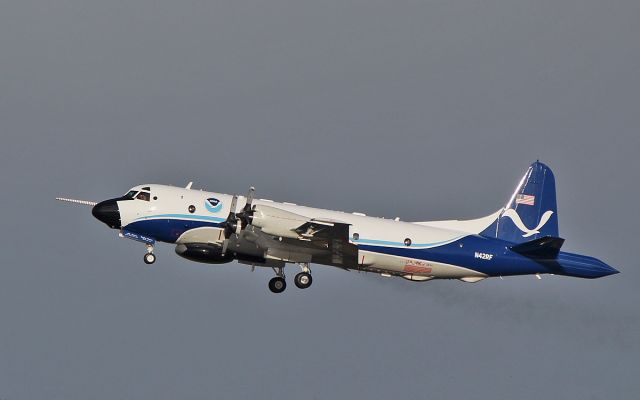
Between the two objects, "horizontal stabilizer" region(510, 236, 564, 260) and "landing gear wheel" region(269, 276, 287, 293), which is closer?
"horizontal stabilizer" region(510, 236, 564, 260)

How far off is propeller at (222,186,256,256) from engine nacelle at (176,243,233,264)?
0.35 metres

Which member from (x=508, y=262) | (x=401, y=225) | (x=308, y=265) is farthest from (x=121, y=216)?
Answer: (x=508, y=262)

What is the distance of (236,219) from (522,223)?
9412mm

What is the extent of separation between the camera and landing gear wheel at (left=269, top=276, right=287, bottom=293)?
33.3 metres

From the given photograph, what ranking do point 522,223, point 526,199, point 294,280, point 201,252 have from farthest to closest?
1. point 526,199
2. point 522,223
3. point 294,280
4. point 201,252

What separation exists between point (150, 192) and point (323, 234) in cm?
562

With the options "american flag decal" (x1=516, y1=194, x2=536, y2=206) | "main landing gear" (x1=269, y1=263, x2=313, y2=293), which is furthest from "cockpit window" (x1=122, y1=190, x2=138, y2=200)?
"american flag decal" (x1=516, y1=194, x2=536, y2=206)

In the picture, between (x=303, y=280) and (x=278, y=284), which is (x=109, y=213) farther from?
(x=303, y=280)

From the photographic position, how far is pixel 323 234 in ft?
103

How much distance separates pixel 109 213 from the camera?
33.0 meters

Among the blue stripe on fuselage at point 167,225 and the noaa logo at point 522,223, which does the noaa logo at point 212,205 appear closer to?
the blue stripe on fuselage at point 167,225

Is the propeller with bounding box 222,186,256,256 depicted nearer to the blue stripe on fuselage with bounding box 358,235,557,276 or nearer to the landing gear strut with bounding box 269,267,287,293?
the landing gear strut with bounding box 269,267,287,293

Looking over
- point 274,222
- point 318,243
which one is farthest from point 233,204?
point 318,243

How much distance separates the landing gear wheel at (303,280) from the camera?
32656mm
